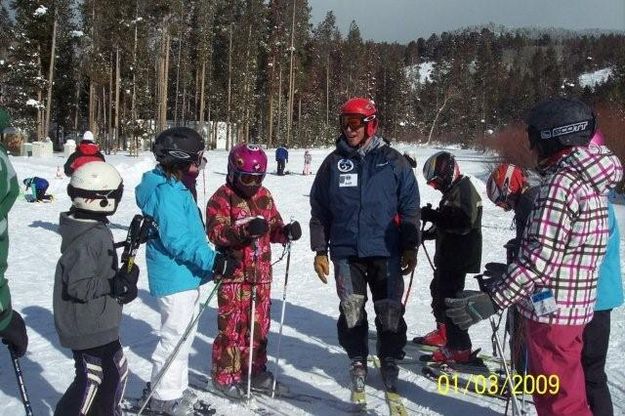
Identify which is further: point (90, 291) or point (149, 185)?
point (149, 185)

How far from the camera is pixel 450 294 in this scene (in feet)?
16.1

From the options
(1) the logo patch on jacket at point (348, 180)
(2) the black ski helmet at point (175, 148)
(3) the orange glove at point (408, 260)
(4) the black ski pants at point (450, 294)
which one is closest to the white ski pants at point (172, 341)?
(2) the black ski helmet at point (175, 148)

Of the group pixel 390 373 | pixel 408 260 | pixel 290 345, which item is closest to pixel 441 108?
pixel 290 345

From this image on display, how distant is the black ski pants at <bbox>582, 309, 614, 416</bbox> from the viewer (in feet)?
9.71

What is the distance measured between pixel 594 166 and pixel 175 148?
2386 millimetres

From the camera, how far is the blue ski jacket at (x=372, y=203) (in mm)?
4137

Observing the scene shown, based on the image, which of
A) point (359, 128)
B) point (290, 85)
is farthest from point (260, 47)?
point (359, 128)

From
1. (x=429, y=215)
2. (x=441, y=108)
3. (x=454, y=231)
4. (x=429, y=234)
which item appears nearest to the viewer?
(x=454, y=231)

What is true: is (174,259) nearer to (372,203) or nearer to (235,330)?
(235,330)

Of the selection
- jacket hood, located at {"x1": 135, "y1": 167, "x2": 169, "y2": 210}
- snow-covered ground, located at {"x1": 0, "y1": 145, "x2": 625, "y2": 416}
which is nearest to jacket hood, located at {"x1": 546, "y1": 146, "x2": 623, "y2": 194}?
snow-covered ground, located at {"x1": 0, "y1": 145, "x2": 625, "y2": 416}

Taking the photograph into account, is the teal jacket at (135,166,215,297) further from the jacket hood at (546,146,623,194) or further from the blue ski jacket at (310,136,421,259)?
the jacket hood at (546,146,623,194)

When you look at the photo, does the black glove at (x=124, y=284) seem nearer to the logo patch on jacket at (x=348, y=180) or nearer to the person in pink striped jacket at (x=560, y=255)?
the person in pink striped jacket at (x=560, y=255)

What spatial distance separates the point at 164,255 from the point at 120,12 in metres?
37.9

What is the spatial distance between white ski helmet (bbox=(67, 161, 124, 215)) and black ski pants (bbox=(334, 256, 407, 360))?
5.93ft
